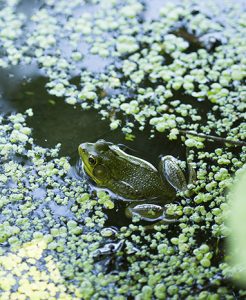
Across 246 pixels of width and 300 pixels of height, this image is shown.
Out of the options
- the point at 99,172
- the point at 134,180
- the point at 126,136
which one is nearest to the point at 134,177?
the point at 134,180

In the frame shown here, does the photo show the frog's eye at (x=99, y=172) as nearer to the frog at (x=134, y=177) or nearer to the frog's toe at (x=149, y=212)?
the frog at (x=134, y=177)

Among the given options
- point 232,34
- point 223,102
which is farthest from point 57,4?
point 223,102

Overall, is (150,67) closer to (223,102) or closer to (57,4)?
(223,102)

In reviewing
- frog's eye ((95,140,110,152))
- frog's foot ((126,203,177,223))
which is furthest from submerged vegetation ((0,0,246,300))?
frog's eye ((95,140,110,152))

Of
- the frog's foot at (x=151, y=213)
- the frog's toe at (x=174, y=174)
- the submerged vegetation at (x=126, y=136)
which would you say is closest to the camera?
the submerged vegetation at (x=126, y=136)

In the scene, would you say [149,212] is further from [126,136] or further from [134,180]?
[126,136]

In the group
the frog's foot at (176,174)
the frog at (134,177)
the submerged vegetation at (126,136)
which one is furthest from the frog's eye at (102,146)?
the frog's foot at (176,174)

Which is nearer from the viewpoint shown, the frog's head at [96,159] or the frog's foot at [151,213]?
the frog's foot at [151,213]
